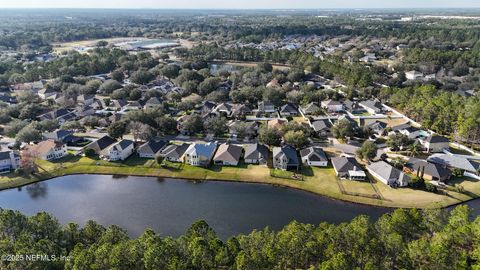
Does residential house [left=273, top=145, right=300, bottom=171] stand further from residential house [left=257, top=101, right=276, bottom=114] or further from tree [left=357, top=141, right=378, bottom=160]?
residential house [left=257, top=101, right=276, bottom=114]

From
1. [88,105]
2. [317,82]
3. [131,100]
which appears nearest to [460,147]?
[317,82]

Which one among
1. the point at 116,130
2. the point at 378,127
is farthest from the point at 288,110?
the point at 116,130

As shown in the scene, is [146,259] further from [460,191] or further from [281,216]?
[460,191]

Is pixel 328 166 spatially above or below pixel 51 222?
below

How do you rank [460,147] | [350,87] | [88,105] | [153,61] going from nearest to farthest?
[460,147] → [88,105] → [350,87] → [153,61]

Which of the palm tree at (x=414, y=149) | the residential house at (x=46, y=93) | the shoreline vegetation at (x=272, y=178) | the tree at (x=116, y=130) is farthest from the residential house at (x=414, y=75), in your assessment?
the residential house at (x=46, y=93)

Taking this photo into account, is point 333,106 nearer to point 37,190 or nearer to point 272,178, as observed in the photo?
point 272,178

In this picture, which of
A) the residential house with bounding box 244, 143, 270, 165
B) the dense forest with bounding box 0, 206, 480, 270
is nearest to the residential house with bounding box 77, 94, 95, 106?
the residential house with bounding box 244, 143, 270, 165

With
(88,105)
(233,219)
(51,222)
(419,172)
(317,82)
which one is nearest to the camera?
(51,222)
